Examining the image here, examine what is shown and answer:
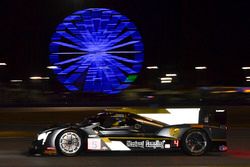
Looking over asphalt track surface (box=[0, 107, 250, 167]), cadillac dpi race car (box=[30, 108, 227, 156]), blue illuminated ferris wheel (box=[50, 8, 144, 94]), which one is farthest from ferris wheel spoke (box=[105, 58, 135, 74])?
cadillac dpi race car (box=[30, 108, 227, 156])

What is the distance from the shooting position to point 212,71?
78.9 metres

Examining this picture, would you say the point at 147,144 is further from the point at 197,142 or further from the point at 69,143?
the point at 69,143

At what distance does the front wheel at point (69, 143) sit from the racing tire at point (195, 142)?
7.06 ft

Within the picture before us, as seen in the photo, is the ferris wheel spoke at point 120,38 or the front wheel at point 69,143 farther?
the ferris wheel spoke at point 120,38

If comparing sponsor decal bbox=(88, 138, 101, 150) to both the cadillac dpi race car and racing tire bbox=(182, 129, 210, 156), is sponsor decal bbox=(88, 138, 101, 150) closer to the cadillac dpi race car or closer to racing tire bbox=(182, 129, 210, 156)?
the cadillac dpi race car

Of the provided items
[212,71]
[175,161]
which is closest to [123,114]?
[175,161]

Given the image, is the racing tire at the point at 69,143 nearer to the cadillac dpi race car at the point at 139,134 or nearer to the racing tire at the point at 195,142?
the cadillac dpi race car at the point at 139,134

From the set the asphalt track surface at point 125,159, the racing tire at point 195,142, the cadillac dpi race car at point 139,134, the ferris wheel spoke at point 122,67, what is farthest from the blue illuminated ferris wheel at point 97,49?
the racing tire at point 195,142

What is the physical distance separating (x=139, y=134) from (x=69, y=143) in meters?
1.43

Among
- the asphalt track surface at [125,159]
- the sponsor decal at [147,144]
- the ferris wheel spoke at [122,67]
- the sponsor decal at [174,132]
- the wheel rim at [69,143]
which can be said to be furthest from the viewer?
the ferris wheel spoke at [122,67]

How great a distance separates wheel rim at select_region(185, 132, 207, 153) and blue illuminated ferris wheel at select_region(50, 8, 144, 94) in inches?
1388

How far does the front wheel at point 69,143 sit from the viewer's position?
1026 centimetres

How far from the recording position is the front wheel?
10.3 m

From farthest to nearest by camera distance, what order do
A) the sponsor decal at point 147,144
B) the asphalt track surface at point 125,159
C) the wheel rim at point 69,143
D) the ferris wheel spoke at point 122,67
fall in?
the ferris wheel spoke at point 122,67, the sponsor decal at point 147,144, the wheel rim at point 69,143, the asphalt track surface at point 125,159
